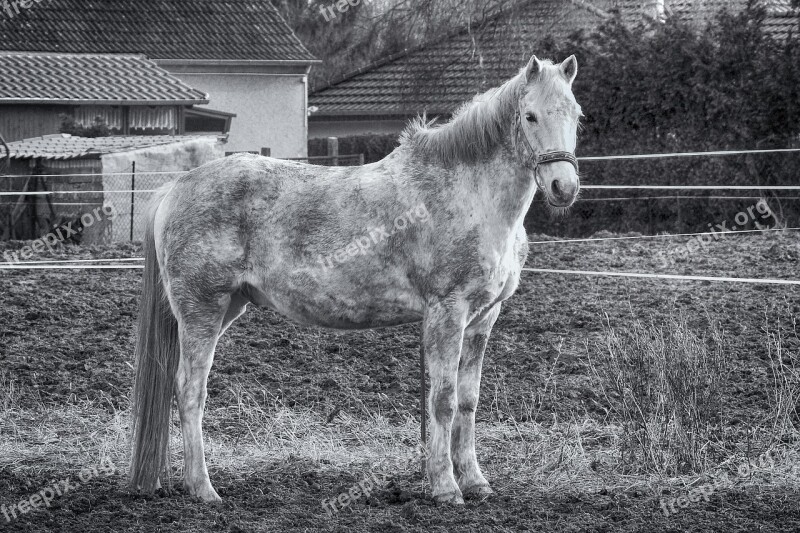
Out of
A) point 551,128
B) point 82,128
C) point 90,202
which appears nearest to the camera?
point 551,128

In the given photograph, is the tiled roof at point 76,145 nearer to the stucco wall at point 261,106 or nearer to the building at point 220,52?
the building at point 220,52

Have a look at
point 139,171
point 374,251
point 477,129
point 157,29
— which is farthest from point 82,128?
point 477,129

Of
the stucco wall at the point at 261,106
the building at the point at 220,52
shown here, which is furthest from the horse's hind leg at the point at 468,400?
the stucco wall at the point at 261,106

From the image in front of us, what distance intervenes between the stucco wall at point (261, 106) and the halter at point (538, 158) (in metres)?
20.5

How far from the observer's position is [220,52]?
81.1 ft

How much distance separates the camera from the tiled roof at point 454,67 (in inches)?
819

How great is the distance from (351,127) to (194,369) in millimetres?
20166

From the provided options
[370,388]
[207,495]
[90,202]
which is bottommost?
[207,495]

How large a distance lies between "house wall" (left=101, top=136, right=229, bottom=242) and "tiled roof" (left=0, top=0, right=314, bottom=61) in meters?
8.70

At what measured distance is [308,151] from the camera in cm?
2511

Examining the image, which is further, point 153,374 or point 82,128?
point 82,128

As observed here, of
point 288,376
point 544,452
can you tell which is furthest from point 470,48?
point 544,452

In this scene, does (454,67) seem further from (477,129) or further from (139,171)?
(477,129)

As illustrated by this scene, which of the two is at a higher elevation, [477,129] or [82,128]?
[82,128]
